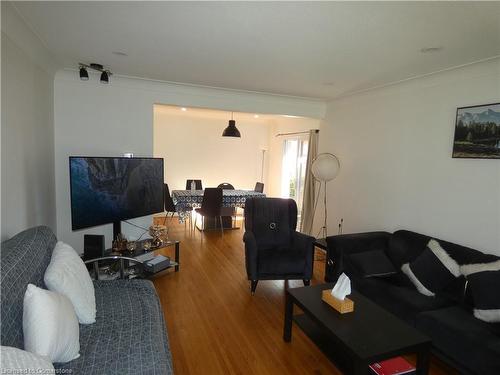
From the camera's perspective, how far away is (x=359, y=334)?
1756 millimetres

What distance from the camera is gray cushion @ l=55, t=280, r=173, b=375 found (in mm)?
1404

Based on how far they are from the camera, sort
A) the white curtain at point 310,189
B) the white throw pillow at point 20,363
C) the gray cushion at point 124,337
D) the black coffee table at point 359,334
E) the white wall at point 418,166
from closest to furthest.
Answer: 1. the white throw pillow at point 20,363
2. the gray cushion at point 124,337
3. the black coffee table at point 359,334
4. the white wall at point 418,166
5. the white curtain at point 310,189

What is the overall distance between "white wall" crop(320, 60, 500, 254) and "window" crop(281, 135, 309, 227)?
5.91ft

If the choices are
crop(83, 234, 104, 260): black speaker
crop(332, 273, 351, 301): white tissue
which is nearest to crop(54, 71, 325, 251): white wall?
crop(83, 234, 104, 260): black speaker

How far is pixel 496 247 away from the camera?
8.21 ft

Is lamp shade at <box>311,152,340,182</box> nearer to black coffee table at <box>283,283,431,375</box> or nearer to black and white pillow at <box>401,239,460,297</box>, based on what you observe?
black and white pillow at <box>401,239,460,297</box>

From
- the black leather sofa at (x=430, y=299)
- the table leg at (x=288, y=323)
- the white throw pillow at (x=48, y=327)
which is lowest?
the table leg at (x=288, y=323)

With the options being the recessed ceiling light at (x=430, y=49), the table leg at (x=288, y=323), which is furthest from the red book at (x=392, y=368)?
the recessed ceiling light at (x=430, y=49)

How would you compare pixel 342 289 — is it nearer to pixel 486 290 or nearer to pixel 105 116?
pixel 486 290

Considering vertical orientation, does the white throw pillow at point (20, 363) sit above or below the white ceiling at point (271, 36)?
below

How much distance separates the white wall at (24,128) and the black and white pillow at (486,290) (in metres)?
3.33

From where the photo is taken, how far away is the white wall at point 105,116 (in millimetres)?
3412

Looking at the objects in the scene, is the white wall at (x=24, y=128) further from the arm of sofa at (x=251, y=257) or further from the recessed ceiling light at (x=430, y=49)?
the recessed ceiling light at (x=430, y=49)

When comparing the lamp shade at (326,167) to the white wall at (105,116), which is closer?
the white wall at (105,116)
